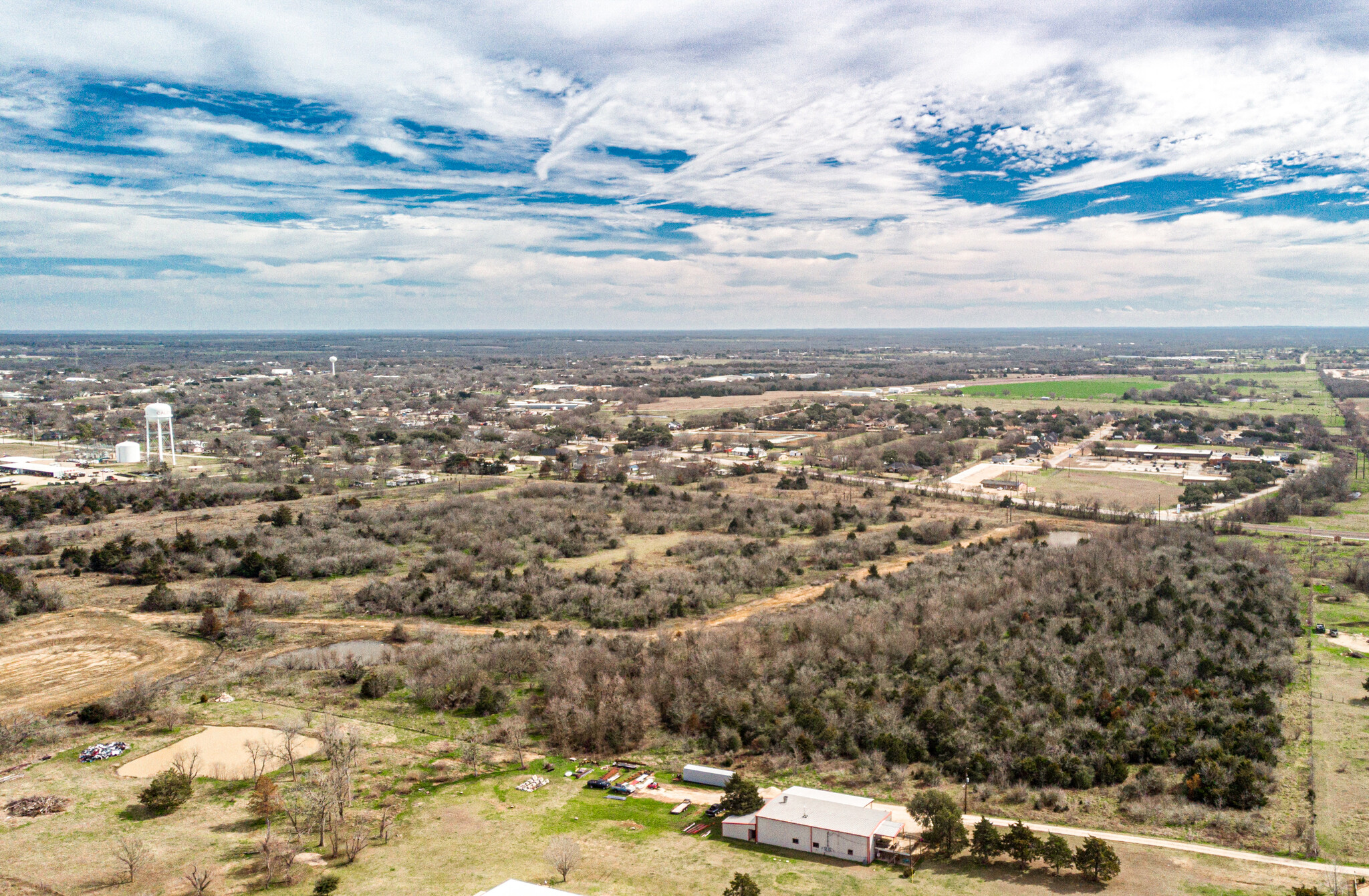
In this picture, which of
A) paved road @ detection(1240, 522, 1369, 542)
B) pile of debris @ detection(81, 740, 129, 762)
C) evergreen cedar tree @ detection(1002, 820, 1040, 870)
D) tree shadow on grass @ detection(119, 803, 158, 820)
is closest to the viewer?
evergreen cedar tree @ detection(1002, 820, 1040, 870)

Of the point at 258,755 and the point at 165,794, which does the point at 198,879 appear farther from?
the point at 258,755

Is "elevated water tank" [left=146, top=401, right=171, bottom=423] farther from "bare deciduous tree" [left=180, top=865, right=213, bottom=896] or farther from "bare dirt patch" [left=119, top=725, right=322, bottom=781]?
"bare deciduous tree" [left=180, top=865, right=213, bottom=896]

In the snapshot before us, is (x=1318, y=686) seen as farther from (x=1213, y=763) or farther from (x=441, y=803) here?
(x=441, y=803)

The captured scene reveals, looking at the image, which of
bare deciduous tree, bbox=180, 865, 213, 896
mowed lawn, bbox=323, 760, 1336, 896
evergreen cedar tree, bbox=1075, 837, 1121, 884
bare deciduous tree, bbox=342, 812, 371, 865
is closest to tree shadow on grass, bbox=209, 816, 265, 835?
bare deciduous tree, bbox=180, 865, 213, 896

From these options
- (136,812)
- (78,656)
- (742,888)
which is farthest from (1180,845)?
(78,656)

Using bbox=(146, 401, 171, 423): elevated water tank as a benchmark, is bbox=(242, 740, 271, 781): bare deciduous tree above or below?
below

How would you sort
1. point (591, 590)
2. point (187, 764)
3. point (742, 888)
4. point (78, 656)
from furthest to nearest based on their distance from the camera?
point (591, 590), point (78, 656), point (187, 764), point (742, 888)

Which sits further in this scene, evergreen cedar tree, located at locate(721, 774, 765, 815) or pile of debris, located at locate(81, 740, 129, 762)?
pile of debris, located at locate(81, 740, 129, 762)
